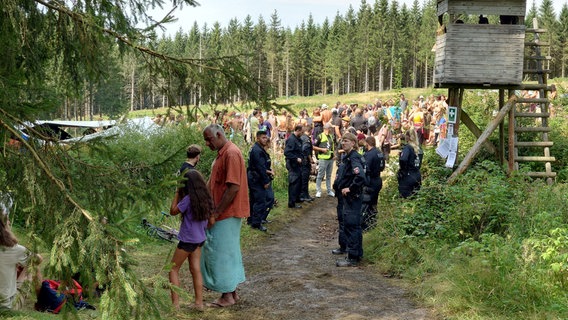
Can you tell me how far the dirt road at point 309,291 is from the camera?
6742 millimetres

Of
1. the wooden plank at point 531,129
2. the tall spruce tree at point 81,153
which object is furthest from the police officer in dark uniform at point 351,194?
the wooden plank at point 531,129

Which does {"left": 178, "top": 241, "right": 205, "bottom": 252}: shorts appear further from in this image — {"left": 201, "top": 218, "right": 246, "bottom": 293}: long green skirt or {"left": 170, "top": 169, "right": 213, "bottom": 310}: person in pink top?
{"left": 201, "top": 218, "right": 246, "bottom": 293}: long green skirt

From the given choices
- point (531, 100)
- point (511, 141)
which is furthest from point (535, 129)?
point (511, 141)

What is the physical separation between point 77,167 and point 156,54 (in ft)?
5.40

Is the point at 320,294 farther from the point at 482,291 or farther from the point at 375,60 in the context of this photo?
the point at 375,60

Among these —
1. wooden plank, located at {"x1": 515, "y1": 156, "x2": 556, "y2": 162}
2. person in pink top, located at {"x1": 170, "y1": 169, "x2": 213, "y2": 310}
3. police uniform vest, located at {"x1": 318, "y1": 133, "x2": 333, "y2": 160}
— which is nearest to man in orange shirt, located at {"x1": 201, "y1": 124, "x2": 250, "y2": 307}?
person in pink top, located at {"x1": 170, "y1": 169, "x2": 213, "y2": 310}

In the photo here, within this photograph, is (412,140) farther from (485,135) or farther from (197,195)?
(197,195)

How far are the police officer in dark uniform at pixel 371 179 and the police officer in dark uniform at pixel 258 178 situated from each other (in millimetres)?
1952

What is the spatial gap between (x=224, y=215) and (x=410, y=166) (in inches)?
191

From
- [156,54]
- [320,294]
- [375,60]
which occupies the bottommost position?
[320,294]

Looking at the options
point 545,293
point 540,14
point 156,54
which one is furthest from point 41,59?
point 540,14

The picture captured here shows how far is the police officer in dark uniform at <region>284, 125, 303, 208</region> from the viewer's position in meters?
13.7

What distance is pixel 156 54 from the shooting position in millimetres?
6203

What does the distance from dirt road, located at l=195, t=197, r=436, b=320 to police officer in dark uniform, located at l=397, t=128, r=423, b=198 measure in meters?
1.74
